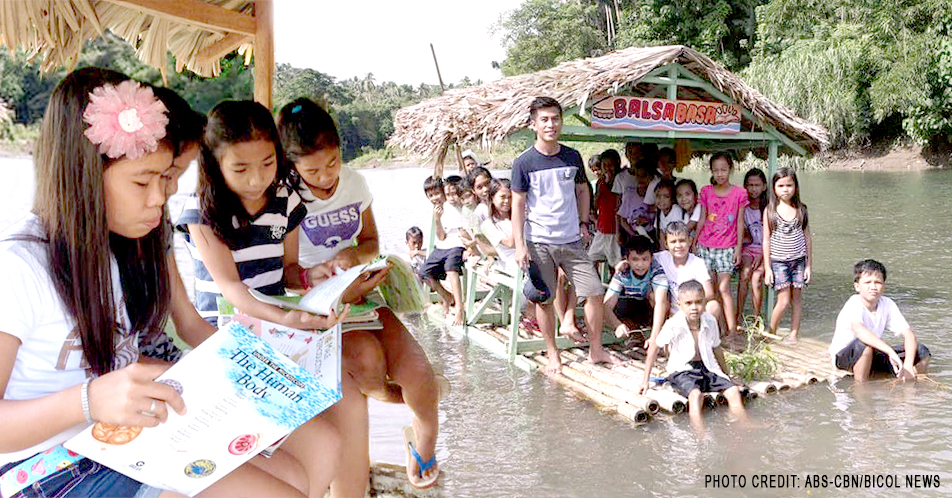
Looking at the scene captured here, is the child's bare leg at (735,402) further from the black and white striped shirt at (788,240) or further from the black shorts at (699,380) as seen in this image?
the black and white striped shirt at (788,240)

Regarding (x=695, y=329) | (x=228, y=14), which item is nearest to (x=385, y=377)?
(x=228, y=14)

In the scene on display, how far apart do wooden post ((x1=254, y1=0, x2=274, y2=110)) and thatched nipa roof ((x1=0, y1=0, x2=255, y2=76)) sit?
0.04 m

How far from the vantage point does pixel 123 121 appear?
1654mm

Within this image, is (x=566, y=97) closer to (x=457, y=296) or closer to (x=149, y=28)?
(x=457, y=296)

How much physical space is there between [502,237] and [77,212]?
5044 millimetres

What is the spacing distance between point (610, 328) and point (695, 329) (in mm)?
1664

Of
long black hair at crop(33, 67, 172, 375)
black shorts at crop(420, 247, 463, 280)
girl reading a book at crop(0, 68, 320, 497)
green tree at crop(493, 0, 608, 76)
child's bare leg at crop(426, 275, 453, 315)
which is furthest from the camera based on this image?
green tree at crop(493, 0, 608, 76)

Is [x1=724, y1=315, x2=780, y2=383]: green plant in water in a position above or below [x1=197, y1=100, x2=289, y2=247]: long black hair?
below

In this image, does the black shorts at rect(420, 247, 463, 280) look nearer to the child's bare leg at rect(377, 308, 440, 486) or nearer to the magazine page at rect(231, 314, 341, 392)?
the child's bare leg at rect(377, 308, 440, 486)

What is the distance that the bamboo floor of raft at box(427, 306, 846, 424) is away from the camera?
5023mm

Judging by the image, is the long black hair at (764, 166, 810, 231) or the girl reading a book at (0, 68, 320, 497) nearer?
the girl reading a book at (0, 68, 320, 497)

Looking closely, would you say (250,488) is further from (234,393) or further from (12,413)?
(12,413)

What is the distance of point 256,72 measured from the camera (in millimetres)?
3215

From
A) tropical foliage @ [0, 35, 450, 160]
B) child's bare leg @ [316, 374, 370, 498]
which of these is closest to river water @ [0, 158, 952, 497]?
tropical foliage @ [0, 35, 450, 160]
